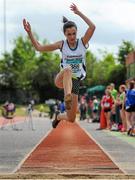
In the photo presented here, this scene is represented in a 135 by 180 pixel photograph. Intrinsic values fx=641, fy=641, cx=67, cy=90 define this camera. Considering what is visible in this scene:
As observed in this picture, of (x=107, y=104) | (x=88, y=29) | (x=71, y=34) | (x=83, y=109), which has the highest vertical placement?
(x=88, y=29)

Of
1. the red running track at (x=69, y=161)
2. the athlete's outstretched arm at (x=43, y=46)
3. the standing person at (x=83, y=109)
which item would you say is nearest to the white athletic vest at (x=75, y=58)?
the athlete's outstretched arm at (x=43, y=46)

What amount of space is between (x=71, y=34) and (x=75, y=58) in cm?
40

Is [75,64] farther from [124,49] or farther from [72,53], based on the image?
[124,49]

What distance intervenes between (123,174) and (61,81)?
227 centimetres

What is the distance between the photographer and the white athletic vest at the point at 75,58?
10.5 m

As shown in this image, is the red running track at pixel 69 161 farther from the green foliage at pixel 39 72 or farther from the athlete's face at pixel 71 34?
the green foliage at pixel 39 72

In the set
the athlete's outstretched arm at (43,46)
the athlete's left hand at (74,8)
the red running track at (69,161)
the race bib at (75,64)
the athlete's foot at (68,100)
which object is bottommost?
the red running track at (69,161)

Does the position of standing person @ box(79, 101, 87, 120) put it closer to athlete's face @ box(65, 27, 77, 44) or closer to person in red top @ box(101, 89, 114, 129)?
person in red top @ box(101, 89, 114, 129)

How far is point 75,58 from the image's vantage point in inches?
413

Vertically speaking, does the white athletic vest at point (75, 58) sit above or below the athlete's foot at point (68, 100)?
above

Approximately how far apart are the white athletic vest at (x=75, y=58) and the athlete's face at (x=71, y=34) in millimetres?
120

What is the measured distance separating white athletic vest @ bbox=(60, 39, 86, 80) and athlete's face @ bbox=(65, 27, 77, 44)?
0.12 m

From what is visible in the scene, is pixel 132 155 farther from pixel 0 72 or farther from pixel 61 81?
pixel 0 72

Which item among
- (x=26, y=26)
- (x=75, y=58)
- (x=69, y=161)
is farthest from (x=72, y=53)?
(x=69, y=161)
